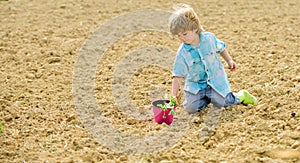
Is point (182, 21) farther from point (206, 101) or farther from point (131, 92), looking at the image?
point (131, 92)

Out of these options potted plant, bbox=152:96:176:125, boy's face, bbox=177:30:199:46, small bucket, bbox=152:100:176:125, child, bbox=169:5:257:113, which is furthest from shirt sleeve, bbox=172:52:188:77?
small bucket, bbox=152:100:176:125

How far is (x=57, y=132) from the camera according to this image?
3883mm

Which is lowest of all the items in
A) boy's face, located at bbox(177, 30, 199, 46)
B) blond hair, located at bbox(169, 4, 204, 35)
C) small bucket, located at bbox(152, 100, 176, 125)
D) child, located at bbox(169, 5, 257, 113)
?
small bucket, located at bbox(152, 100, 176, 125)

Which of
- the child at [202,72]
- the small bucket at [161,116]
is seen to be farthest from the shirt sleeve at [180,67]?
the small bucket at [161,116]

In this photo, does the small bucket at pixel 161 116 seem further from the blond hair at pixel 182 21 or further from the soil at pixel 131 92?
the blond hair at pixel 182 21

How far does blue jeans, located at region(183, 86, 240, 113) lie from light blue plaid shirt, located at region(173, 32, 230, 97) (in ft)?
0.13

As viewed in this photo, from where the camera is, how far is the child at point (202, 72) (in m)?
4.05

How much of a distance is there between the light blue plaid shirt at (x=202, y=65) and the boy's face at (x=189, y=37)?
5 cm

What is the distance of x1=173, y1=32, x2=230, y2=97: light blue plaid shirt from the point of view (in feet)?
13.4

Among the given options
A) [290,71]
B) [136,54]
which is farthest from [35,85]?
[290,71]

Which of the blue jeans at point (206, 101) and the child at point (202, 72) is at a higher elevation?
the child at point (202, 72)

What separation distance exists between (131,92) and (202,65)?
3.25 ft

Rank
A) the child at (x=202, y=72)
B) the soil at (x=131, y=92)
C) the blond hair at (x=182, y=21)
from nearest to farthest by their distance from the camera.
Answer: the soil at (x=131, y=92) < the blond hair at (x=182, y=21) < the child at (x=202, y=72)

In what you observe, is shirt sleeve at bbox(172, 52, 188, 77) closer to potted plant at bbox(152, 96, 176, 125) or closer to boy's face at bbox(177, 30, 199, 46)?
boy's face at bbox(177, 30, 199, 46)
